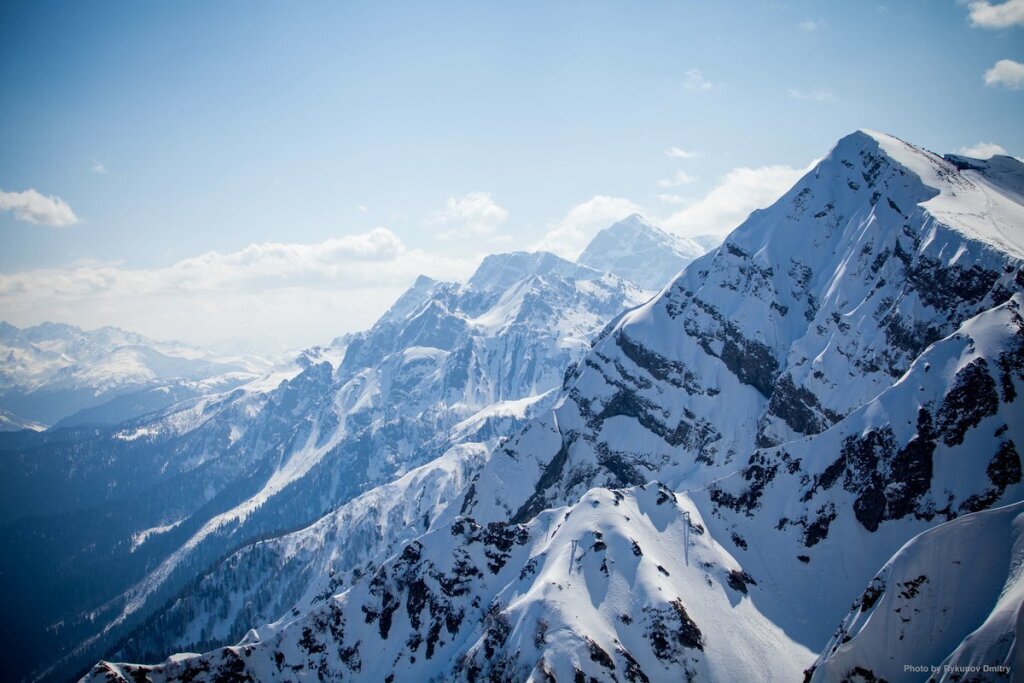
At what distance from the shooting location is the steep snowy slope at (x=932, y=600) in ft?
238

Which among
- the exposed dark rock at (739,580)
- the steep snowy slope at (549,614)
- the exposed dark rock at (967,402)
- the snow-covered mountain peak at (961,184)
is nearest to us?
the steep snowy slope at (549,614)

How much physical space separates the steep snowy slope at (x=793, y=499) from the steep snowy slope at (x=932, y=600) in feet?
70.7

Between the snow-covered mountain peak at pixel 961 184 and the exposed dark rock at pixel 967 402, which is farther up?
the snow-covered mountain peak at pixel 961 184

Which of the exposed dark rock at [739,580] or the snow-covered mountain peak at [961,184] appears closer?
the exposed dark rock at [739,580]

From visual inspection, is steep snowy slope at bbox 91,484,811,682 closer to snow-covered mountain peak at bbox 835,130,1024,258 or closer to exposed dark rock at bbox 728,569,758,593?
exposed dark rock at bbox 728,569,758,593

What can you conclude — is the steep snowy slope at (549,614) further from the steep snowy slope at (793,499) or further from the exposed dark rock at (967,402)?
the exposed dark rock at (967,402)

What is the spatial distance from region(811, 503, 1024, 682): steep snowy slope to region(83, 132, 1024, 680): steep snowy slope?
21.5 metres

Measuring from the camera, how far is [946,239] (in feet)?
473

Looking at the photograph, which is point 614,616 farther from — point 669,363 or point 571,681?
point 669,363

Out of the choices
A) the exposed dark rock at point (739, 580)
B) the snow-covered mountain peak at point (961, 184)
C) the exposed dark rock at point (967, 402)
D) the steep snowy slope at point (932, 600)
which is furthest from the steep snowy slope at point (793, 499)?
the steep snowy slope at point (932, 600)

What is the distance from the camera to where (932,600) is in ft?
251

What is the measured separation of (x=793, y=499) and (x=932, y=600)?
45397mm

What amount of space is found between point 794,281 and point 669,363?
48546 millimetres

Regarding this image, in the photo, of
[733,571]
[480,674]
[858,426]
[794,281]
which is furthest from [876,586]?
[794,281]
